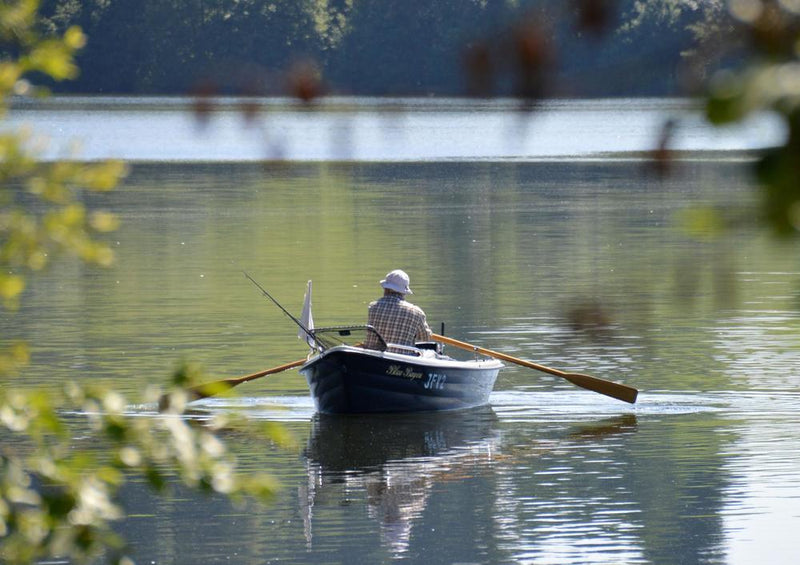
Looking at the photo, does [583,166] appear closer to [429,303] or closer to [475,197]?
[475,197]

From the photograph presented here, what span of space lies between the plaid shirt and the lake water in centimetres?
95

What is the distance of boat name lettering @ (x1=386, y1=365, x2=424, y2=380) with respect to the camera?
17.4 meters

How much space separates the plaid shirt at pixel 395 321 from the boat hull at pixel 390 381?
0.83ft

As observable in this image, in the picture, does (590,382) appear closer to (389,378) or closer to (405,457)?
(389,378)

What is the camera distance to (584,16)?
2.84m

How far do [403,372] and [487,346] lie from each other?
219 inches

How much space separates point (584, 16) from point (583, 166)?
2832 inches

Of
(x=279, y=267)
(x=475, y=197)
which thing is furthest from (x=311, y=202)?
(x=279, y=267)

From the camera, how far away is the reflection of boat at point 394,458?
13.9 meters

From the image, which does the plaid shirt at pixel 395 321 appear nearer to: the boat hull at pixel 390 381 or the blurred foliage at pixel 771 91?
the boat hull at pixel 390 381

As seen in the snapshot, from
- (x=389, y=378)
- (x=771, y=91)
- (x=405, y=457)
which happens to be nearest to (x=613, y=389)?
(x=389, y=378)

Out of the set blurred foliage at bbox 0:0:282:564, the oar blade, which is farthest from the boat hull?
blurred foliage at bbox 0:0:282:564

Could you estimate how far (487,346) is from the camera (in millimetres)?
23000

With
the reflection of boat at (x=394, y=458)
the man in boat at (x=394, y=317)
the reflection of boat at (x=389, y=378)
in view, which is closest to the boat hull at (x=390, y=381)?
the reflection of boat at (x=389, y=378)
